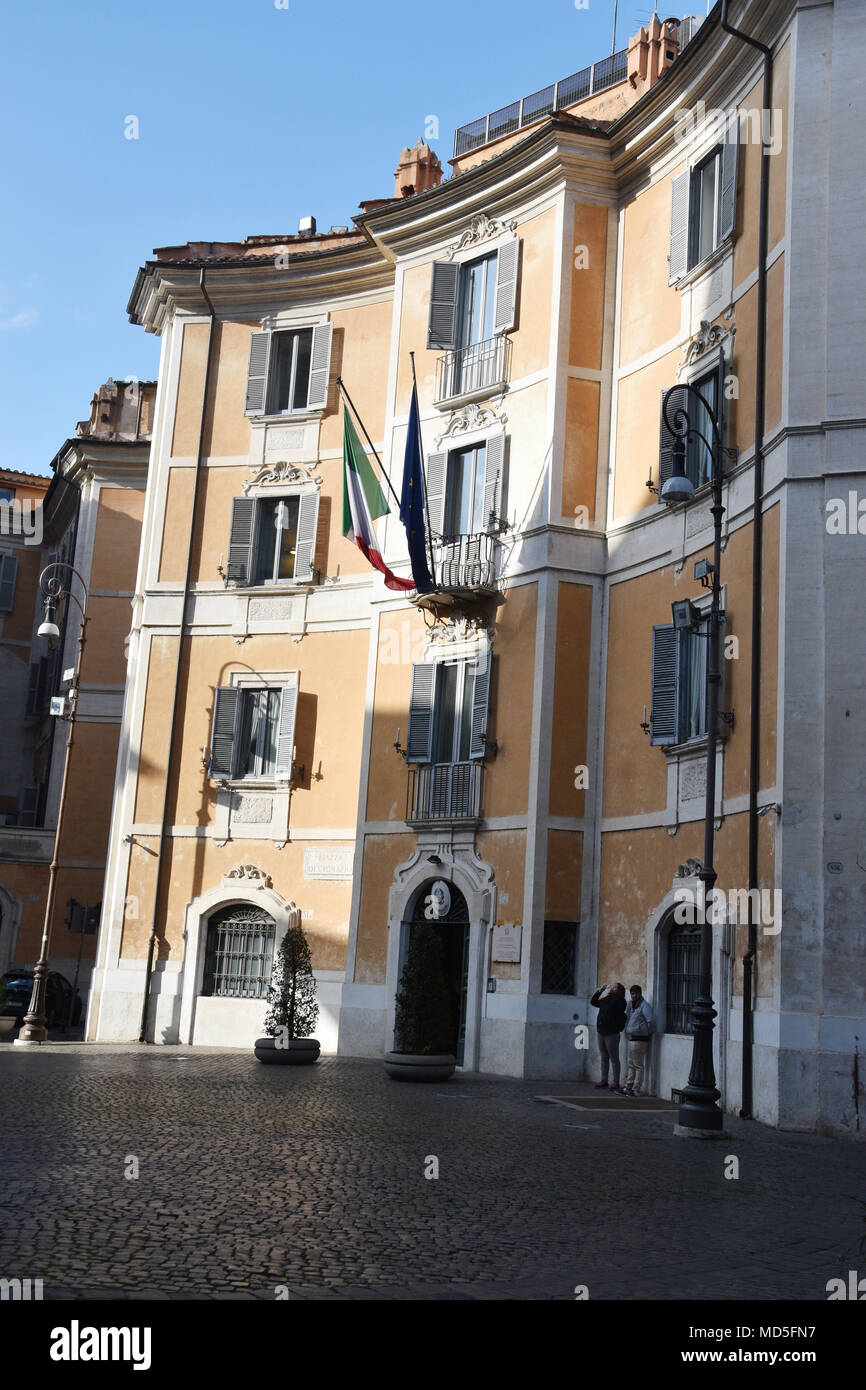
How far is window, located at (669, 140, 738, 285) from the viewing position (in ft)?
65.6

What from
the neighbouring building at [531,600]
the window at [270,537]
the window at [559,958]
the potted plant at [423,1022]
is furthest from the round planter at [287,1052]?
the window at [270,537]

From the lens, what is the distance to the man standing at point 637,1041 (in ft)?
62.9

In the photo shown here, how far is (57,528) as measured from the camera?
43.8 m

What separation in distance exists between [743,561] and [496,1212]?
10.9m

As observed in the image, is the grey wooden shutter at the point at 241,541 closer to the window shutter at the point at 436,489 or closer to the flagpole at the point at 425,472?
the flagpole at the point at 425,472

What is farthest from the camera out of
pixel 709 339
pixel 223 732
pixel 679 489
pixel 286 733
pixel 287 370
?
pixel 287 370

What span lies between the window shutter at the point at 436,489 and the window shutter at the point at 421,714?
2505 mm

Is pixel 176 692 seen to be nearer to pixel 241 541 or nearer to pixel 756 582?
pixel 241 541

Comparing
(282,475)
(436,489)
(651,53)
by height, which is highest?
(651,53)

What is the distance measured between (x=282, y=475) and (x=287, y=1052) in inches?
452

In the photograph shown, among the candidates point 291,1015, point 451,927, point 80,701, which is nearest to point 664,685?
point 451,927

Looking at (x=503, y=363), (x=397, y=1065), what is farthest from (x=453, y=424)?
(x=397, y=1065)

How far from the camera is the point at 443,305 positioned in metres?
25.1
